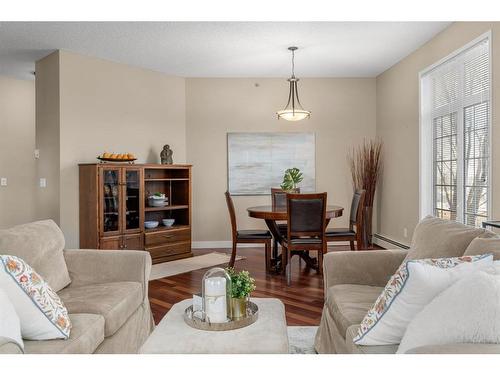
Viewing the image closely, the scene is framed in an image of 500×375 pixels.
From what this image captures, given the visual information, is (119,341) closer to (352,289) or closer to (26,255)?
(26,255)

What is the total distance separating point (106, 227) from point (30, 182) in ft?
6.87

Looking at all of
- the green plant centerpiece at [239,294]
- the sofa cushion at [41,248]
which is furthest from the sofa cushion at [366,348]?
the sofa cushion at [41,248]

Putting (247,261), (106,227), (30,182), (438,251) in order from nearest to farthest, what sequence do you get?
(438,251)
(106,227)
(247,261)
(30,182)

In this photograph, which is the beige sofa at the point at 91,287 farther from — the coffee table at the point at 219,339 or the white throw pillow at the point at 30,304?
the coffee table at the point at 219,339

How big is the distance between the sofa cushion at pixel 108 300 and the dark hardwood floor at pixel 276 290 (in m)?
0.79

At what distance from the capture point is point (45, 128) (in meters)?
5.32

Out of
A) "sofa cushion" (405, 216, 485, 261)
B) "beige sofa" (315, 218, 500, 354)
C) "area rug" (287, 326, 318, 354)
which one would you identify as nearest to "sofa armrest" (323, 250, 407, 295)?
"beige sofa" (315, 218, 500, 354)

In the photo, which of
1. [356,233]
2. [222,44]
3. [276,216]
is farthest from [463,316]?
[222,44]

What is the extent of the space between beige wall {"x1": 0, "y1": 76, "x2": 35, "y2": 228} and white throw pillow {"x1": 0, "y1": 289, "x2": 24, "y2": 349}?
17.5ft

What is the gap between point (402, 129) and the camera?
18.7 feet

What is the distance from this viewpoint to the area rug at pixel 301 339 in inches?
102

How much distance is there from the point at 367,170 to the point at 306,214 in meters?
2.52
